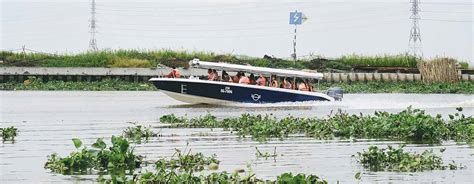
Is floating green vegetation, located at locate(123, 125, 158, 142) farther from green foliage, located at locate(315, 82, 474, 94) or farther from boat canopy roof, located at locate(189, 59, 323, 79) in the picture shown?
green foliage, located at locate(315, 82, 474, 94)

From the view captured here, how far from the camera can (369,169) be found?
61.9 feet

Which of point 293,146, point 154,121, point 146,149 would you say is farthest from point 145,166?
point 154,121

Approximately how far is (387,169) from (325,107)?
82.4 ft

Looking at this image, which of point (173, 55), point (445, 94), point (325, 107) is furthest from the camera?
point (173, 55)

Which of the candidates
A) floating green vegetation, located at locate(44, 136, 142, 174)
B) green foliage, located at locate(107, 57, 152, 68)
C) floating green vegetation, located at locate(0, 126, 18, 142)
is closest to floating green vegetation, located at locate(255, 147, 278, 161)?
floating green vegetation, located at locate(44, 136, 142, 174)

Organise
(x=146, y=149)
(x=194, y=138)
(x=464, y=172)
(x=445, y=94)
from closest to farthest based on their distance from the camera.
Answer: (x=464, y=172)
(x=146, y=149)
(x=194, y=138)
(x=445, y=94)

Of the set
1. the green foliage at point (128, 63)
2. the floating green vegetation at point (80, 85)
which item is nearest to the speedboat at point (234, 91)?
the floating green vegetation at point (80, 85)

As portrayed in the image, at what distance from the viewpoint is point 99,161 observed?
18984 mm

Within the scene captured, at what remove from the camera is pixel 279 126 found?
26.9 m

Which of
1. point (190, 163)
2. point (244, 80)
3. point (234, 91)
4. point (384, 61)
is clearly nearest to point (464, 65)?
point (384, 61)

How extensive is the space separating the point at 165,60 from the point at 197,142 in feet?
160

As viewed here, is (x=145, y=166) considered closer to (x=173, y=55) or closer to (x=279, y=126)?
(x=279, y=126)

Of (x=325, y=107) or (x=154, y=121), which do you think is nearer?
(x=154, y=121)

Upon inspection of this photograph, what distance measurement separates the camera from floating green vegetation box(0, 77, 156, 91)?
2408 inches
